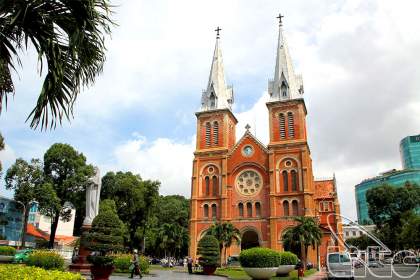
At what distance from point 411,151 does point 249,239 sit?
99.3m

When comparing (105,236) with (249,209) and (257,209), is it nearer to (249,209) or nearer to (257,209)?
(249,209)

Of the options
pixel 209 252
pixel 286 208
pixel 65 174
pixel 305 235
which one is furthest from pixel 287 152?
pixel 65 174

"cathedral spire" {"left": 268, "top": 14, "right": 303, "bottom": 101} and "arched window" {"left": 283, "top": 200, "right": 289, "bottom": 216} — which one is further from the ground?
"cathedral spire" {"left": 268, "top": 14, "right": 303, "bottom": 101}

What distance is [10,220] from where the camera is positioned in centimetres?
4862

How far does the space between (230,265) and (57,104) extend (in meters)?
35.5

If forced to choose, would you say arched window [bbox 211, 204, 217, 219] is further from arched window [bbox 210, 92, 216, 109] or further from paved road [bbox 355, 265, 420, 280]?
paved road [bbox 355, 265, 420, 280]

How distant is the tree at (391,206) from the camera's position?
5512cm

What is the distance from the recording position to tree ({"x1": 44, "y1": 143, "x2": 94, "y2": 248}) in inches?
1576

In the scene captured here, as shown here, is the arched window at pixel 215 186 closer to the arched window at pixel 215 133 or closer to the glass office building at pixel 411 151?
the arched window at pixel 215 133

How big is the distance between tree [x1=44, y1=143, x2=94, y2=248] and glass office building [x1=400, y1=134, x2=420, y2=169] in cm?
11113

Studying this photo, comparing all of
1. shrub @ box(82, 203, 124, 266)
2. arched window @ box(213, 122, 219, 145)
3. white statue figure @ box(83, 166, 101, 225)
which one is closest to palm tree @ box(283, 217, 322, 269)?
arched window @ box(213, 122, 219, 145)

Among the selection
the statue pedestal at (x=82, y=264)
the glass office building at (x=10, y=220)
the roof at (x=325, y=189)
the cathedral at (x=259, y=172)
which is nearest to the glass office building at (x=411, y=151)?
the roof at (x=325, y=189)

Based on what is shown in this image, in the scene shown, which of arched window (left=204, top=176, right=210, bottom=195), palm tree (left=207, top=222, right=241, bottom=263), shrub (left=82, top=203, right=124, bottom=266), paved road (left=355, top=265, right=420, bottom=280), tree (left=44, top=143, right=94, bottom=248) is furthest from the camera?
arched window (left=204, top=176, right=210, bottom=195)

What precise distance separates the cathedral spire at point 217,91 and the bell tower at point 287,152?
6292mm
